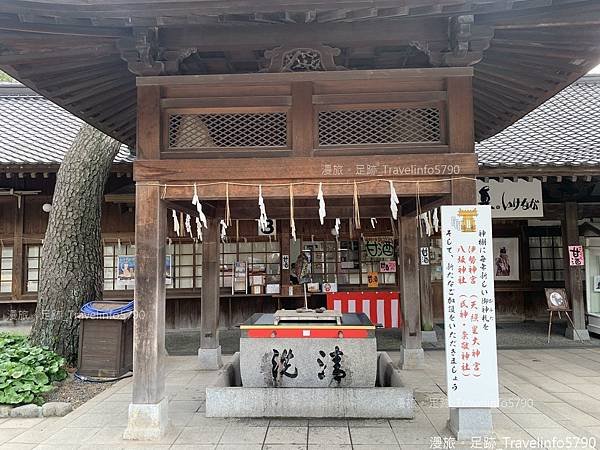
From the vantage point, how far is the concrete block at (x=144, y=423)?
447 cm

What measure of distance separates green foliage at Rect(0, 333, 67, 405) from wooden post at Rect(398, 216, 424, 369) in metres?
5.63

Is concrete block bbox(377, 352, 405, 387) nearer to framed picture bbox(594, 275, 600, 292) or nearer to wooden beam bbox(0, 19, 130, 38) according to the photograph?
wooden beam bbox(0, 19, 130, 38)

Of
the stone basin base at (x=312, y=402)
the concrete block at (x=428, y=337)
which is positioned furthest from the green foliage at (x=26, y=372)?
the concrete block at (x=428, y=337)

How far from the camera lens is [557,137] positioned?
10672 mm

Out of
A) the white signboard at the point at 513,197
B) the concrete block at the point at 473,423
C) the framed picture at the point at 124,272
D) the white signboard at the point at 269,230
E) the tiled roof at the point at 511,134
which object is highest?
the tiled roof at the point at 511,134

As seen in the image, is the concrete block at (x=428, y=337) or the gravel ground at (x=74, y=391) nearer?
the gravel ground at (x=74, y=391)

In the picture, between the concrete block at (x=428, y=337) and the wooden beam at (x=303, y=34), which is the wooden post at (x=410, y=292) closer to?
the concrete block at (x=428, y=337)

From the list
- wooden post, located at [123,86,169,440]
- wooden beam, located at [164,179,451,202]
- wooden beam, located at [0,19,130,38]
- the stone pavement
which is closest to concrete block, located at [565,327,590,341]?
the stone pavement

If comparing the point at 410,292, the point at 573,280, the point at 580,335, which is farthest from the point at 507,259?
the point at 410,292

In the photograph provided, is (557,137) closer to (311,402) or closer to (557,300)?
(557,300)

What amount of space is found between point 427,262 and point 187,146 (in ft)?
23.4

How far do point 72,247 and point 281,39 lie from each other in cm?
557

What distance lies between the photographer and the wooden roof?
3721 millimetres

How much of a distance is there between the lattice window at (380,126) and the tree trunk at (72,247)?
5239 mm
